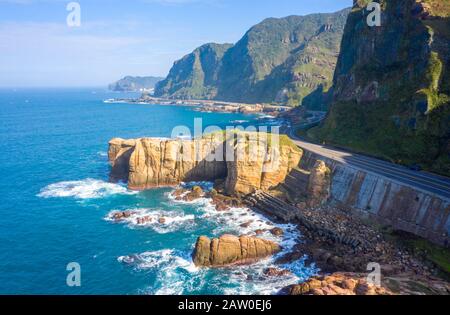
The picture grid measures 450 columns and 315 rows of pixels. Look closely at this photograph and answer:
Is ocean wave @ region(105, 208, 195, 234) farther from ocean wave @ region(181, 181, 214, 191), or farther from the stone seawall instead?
the stone seawall

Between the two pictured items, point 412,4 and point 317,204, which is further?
point 412,4

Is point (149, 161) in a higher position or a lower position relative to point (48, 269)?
higher

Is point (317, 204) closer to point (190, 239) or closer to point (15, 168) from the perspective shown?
point (190, 239)

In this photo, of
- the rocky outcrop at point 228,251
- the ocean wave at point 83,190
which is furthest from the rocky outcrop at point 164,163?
the rocky outcrop at point 228,251

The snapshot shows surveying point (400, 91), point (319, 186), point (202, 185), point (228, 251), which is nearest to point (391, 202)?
point (319, 186)

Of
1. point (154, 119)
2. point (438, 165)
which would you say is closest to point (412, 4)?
point (438, 165)
